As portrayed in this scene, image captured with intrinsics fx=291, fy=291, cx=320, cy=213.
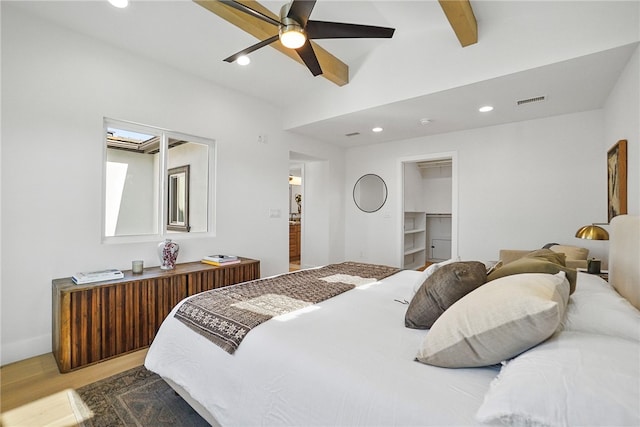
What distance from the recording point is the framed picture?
235 cm

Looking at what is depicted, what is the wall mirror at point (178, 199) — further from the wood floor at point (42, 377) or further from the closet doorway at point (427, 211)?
the closet doorway at point (427, 211)

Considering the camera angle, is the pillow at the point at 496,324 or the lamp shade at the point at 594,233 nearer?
the pillow at the point at 496,324

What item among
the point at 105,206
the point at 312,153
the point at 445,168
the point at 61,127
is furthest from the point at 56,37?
the point at 445,168

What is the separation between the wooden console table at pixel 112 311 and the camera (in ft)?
7.28

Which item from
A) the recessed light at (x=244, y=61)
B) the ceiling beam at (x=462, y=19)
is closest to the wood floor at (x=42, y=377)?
the recessed light at (x=244, y=61)

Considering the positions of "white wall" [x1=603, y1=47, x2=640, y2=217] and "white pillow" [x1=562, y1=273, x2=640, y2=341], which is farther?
"white wall" [x1=603, y1=47, x2=640, y2=217]

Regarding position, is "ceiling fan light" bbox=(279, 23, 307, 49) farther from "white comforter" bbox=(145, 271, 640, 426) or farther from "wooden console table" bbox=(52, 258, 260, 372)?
"wooden console table" bbox=(52, 258, 260, 372)

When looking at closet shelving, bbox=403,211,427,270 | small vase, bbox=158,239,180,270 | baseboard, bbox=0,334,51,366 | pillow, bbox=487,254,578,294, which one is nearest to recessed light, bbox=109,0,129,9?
small vase, bbox=158,239,180,270

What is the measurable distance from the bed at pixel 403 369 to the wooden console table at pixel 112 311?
3.14 ft

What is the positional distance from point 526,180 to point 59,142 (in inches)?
205

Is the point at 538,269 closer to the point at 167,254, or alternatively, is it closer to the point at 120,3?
the point at 167,254

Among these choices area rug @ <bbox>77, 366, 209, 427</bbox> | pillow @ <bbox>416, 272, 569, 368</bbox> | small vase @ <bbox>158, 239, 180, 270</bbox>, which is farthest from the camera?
small vase @ <bbox>158, 239, 180, 270</bbox>

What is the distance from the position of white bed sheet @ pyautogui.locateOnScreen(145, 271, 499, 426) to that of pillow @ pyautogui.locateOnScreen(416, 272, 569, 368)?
0.07m

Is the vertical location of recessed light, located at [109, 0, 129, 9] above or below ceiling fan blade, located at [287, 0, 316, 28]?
above
